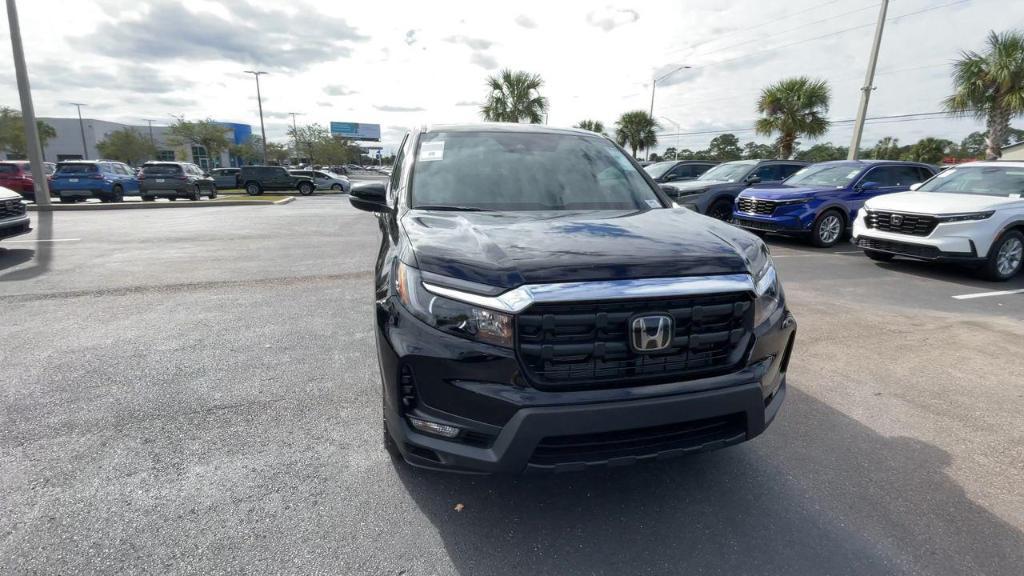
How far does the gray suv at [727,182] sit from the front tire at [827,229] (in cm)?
204

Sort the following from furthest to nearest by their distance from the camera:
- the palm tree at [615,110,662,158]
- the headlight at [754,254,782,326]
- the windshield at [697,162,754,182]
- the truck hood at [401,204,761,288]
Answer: the palm tree at [615,110,662,158] → the windshield at [697,162,754,182] → the headlight at [754,254,782,326] → the truck hood at [401,204,761,288]

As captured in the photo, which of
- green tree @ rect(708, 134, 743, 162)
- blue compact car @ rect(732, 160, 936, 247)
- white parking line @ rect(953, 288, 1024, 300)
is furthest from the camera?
green tree @ rect(708, 134, 743, 162)

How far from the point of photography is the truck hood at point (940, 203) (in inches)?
273

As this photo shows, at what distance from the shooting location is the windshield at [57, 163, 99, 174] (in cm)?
1730

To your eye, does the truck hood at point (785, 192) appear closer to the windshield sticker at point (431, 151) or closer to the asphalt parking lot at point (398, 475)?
the asphalt parking lot at point (398, 475)

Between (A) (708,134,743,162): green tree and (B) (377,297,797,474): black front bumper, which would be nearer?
(B) (377,297,797,474): black front bumper

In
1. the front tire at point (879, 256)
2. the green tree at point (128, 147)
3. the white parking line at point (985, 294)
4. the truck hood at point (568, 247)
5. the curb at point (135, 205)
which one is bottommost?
the white parking line at point (985, 294)

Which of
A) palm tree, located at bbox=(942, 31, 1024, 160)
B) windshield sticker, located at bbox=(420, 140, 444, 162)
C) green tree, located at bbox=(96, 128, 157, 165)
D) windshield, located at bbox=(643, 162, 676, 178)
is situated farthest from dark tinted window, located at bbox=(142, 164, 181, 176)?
green tree, located at bbox=(96, 128, 157, 165)

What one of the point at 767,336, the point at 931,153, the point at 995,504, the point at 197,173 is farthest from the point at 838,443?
the point at 931,153

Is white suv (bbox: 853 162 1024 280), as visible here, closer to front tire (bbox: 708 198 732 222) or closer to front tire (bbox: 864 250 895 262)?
front tire (bbox: 864 250 895 262)

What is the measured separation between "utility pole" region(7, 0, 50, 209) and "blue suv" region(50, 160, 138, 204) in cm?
253

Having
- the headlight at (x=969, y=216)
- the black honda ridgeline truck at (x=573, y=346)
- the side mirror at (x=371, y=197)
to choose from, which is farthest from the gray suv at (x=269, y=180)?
the black honda ridgeline truck at (x=573, y=346)

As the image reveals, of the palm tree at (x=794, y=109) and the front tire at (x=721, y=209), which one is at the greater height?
the palm tree at (x=794, y=109)

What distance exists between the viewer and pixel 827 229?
32.3 feet
